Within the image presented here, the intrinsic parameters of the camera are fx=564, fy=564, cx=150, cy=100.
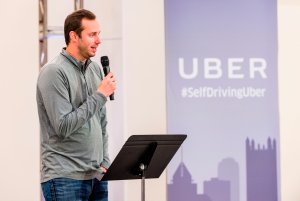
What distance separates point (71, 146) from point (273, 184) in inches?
101

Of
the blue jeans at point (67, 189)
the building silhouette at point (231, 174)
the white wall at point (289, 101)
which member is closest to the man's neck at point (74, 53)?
the blue jeans at point (67, 189)

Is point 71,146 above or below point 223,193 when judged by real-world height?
above

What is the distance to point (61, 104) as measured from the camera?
109 inches

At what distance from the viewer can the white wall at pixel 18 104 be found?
14.9 ft

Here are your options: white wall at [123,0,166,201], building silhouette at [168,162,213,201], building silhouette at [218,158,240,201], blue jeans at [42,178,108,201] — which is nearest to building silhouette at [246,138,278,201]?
building silhouette at [218,158,240,201]

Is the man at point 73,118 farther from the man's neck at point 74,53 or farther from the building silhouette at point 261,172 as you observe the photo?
the building silhouette at point 261,172

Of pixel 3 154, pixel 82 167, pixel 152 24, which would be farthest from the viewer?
pixel 152 24

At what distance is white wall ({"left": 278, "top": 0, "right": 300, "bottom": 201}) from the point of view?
Answer: 16.3 ft

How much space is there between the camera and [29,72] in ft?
15.1

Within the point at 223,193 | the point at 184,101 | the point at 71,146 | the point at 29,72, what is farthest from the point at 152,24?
the point at 71,146

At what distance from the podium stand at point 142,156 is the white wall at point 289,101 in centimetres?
212

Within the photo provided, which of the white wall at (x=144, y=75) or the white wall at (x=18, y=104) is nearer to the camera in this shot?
the white wall at (x=18, y=104)

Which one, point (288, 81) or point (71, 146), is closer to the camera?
point (71, 146)

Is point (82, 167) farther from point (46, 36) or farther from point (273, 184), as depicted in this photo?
point (273, 184)
